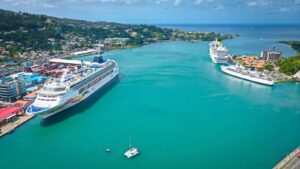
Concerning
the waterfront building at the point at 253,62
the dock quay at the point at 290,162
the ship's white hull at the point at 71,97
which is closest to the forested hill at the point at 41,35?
the ship's white hull at the point at 71,97

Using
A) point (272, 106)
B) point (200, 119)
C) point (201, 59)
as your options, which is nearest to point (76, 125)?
point (200, 119)

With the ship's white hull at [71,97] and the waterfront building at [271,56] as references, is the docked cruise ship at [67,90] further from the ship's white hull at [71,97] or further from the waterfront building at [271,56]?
the waterfront building at [271,56]

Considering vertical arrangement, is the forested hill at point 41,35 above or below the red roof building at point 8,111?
above

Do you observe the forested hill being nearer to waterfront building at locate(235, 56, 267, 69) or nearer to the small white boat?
waterfront building at locate(235, 56, 267, 69)

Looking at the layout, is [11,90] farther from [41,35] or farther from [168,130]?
[41,35]

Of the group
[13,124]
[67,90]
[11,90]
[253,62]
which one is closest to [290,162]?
[67,90]

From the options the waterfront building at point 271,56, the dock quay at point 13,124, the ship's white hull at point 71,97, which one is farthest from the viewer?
the waterfront building at point 271,56

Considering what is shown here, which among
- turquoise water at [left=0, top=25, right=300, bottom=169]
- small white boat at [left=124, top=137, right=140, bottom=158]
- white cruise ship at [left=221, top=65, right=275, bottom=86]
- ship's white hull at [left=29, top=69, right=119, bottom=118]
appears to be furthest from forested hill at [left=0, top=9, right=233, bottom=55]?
small white boat at [left=124, top=137, right=140, bottom=158]
